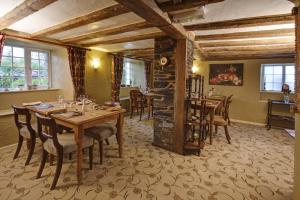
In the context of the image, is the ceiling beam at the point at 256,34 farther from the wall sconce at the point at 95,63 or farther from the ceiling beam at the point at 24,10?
the wall sconce at the point at 95,63

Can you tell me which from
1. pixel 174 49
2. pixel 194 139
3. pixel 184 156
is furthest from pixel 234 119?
pixel 174 49

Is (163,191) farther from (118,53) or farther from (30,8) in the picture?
(118,53)

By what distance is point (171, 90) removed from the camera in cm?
323

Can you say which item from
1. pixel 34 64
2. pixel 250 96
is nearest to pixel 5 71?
pixel 34 64

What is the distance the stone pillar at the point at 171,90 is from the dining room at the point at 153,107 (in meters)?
0.02

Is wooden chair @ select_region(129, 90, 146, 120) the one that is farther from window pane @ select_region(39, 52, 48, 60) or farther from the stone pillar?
window pane @ select_region(39, 52, 48, 60)

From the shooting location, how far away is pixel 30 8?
2029mm

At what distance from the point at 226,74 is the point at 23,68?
5.70 m

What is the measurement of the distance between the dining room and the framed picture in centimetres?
7

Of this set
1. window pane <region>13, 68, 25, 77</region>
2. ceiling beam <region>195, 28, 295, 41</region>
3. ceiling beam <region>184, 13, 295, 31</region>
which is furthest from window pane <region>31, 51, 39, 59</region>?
ceiling beam <region>195, 28, 295, 41</region>

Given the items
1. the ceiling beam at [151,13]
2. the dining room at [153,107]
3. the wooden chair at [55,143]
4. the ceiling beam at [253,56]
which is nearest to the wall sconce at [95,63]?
the dining room at [153,107]

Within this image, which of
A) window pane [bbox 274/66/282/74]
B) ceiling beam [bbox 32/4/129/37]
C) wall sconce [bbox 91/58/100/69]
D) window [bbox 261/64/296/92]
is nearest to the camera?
ceiling beam [bbox 32/4/129/37]

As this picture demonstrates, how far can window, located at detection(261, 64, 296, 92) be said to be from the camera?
198 inches

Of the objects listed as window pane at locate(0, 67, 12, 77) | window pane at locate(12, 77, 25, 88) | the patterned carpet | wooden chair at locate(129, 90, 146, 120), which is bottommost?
the patterned carpet
